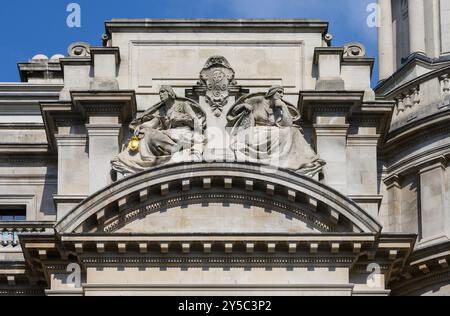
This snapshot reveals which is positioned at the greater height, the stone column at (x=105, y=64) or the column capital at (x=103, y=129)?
the stone column at (x=105, y=64)

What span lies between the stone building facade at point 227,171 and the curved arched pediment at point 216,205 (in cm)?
4

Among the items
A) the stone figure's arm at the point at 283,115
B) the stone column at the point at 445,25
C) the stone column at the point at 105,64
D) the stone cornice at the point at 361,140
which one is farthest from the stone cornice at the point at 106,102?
the stone column at the point at 445,25

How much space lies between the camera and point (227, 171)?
55.1 meters

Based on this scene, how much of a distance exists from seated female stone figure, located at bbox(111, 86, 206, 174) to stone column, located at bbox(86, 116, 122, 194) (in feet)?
1.18

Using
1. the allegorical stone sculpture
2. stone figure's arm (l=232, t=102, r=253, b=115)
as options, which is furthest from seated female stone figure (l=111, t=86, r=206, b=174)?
stone figure's arm (l=232, t=102, r=253, b=115)

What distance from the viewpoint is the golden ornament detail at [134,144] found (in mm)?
56781

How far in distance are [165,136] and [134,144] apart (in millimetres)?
898

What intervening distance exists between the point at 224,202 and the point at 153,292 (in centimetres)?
318

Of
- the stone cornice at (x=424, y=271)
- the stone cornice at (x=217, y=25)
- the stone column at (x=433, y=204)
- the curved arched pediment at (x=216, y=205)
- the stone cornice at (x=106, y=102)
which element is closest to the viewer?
the curved arched pediment at (x=216, y=205)

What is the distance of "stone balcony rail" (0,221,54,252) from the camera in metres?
56.8

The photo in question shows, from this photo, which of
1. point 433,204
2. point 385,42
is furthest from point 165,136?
point 385,42

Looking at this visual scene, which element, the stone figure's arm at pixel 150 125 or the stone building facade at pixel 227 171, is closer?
the stone building facade at pixel 227 171

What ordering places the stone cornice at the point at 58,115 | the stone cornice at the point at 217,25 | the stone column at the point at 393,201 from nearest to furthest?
1. the stone cornice at the point at 58,115
2. the stone cornice at the point at 217,25
3. the stone column at the point at 393,201

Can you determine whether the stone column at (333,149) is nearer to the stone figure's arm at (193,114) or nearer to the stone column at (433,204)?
the stone figure's arm at (193,114)
